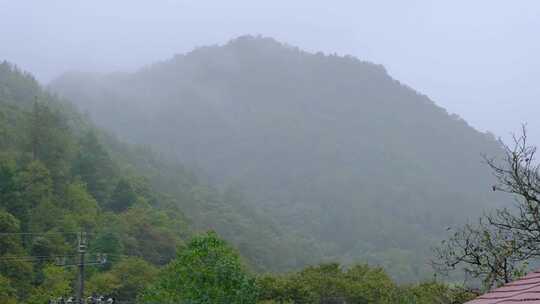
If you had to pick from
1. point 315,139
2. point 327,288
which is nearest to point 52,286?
point 327,288

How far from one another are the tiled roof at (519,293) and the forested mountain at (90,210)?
25.2 m

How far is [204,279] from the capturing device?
2317 cm

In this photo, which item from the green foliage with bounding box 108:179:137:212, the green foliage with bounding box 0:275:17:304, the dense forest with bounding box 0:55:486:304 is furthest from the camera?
the green foliage with bounding box 108:179:137:212

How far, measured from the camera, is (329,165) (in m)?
85.6

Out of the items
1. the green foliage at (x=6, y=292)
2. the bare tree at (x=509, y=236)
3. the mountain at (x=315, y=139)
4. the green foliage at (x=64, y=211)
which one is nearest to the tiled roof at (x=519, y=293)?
the bare tree at (x=509, y=236)

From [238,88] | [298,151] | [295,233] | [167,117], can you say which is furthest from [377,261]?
[238,88]

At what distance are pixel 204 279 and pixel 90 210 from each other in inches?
787

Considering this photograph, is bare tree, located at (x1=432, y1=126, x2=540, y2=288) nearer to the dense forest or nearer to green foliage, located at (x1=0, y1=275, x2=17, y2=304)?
the dense forest

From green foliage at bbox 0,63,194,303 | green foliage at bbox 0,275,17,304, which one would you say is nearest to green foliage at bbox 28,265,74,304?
green foliage at bbox 0,63,194,303

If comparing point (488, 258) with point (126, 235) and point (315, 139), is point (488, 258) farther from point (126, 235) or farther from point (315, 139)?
point (315, 139)

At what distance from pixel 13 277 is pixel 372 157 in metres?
63.2

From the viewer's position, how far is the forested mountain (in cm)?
3167

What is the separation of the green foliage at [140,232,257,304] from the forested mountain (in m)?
7.44

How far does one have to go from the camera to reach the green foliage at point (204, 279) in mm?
22875
